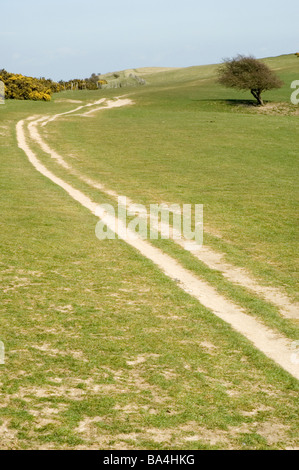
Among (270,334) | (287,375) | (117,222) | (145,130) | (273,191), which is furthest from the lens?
(145,130)

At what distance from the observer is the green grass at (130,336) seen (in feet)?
25.1

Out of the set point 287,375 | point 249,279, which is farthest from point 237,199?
point 287,375

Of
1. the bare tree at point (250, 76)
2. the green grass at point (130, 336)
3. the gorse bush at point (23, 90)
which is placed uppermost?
the gorse bush at point (23, 90)

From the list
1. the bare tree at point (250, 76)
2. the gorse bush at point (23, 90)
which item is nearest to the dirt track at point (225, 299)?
the bare tree at point (250, 76)

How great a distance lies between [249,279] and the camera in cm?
1495

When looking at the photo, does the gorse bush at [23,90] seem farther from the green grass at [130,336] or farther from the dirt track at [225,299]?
the dirt track at [225,299]

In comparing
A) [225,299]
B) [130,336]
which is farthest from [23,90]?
[130,336]

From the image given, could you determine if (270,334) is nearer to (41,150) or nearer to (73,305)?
(73,305)

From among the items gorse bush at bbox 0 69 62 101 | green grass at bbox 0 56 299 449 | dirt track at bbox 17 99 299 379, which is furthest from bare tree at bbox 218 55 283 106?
dirt track at bbox 17 99 299 379

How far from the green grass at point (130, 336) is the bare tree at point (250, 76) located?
45.6m

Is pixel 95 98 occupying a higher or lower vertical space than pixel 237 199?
higher

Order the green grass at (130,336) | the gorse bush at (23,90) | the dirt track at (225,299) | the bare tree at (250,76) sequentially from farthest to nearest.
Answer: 1. the gorse bush at (23,90)
2. the bare tree at (250,76)
3. the dirt track at (225,299)
4. the green grass at (130,336)
